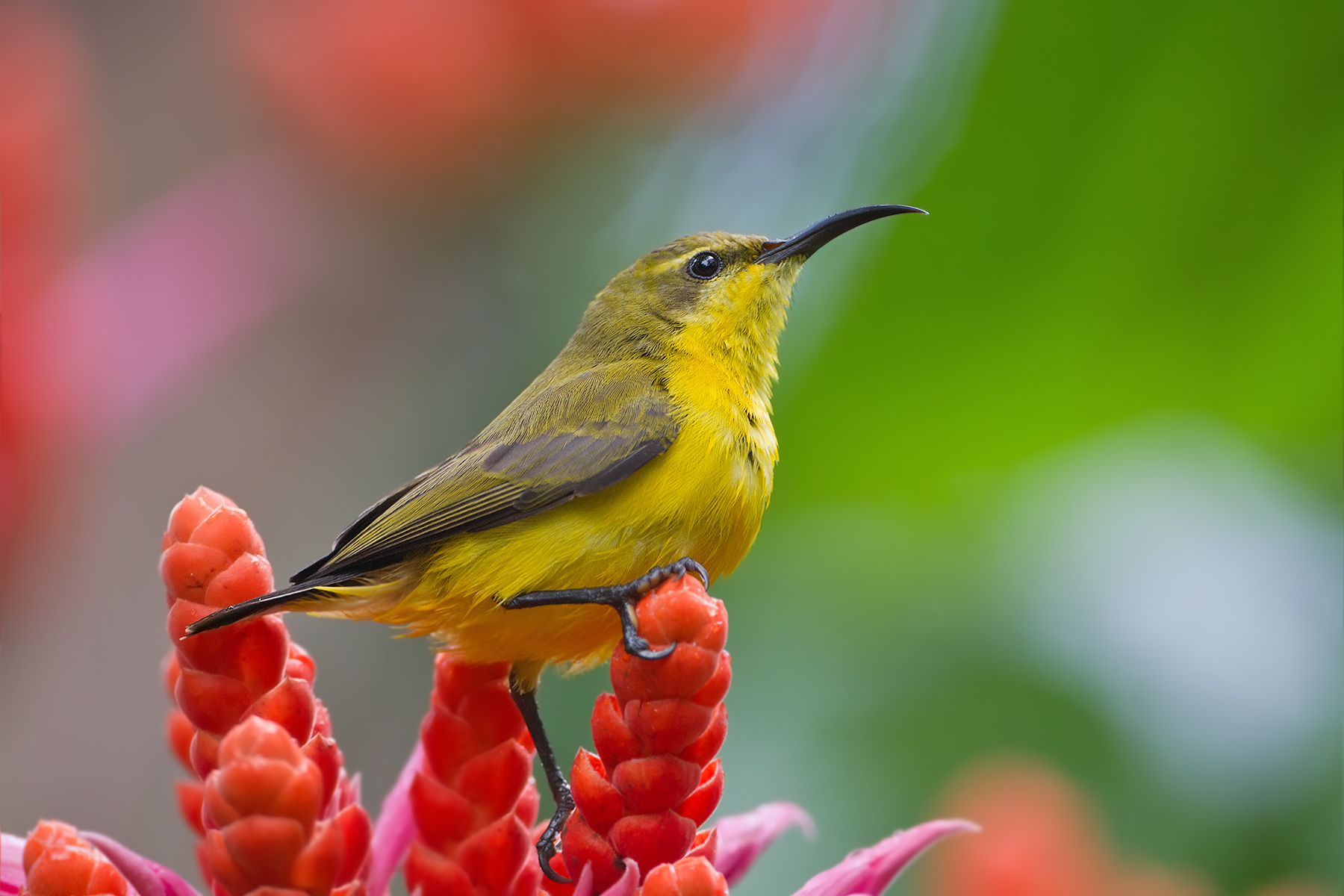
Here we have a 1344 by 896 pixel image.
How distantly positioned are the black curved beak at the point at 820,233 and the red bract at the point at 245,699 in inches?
54.7

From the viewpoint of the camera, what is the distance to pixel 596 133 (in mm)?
3723

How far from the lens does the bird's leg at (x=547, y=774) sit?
1790mm

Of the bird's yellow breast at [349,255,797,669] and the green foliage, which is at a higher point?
the green foliage

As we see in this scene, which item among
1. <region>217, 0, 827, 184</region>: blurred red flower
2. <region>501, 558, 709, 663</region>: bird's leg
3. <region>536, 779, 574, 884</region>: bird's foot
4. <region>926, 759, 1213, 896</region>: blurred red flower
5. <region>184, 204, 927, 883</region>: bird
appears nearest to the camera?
<region>501, 558, 709, 663</region>: bird's leg

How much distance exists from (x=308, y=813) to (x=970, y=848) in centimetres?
133

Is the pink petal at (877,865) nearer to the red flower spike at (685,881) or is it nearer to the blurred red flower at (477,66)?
the red flower spike at (685,881)

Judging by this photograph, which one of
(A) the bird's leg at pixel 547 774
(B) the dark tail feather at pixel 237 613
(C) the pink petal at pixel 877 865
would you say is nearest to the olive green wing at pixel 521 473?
(A) the bird's leg at pixel 547 774

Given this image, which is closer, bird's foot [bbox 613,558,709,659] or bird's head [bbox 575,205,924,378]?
bird's foot [bbox 613,558,709,659]

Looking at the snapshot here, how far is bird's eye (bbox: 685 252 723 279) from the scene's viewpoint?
264 centimetres

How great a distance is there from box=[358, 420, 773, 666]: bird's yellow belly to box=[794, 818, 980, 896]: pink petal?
64cm

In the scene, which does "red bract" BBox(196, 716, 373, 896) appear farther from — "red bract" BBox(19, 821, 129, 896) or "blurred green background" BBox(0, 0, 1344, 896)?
"blurred green background" BBox(0, 0, 1344, 896)

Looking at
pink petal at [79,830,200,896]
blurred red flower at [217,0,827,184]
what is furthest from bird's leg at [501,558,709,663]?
blurred red flower at [217,0,827,184]

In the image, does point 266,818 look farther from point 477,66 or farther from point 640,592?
point 477,66

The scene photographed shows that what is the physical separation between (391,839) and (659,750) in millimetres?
491
